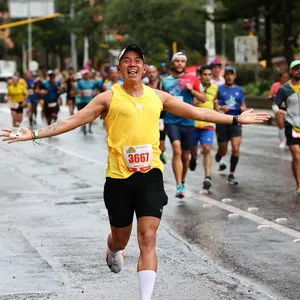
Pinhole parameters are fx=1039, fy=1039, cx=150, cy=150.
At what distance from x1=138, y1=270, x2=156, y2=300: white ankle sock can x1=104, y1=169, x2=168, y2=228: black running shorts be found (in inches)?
17.9

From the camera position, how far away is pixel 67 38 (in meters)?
110

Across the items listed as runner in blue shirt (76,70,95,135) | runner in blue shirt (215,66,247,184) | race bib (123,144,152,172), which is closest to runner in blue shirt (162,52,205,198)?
runner in blue shirt (215,66,247,184)

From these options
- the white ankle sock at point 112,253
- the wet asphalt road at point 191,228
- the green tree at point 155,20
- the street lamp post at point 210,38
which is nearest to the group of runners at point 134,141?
the white ankle sock at point 112,253

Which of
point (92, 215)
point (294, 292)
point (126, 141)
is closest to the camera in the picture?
point (126, 141)

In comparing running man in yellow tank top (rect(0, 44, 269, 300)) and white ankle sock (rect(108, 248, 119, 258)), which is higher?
running man in yellow tank top (rect(0, 44, 269, 300))

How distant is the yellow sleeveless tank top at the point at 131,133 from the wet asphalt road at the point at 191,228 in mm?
1035

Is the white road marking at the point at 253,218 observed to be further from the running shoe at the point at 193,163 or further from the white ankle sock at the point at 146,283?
the white ankle sock at the point at 146,283

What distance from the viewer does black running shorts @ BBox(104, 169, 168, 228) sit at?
293 inches

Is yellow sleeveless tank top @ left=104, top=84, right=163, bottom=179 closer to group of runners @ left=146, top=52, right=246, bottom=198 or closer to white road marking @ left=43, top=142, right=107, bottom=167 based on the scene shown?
group of runners @ left=146, top=52, right=246, bottom=198

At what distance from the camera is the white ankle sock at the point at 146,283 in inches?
281

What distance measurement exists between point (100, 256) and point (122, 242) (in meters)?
1.72

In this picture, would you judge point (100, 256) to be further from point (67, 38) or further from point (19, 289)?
point (67, 38)

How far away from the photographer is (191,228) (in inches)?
443

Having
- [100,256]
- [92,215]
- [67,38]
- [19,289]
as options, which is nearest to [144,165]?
[19,289]
